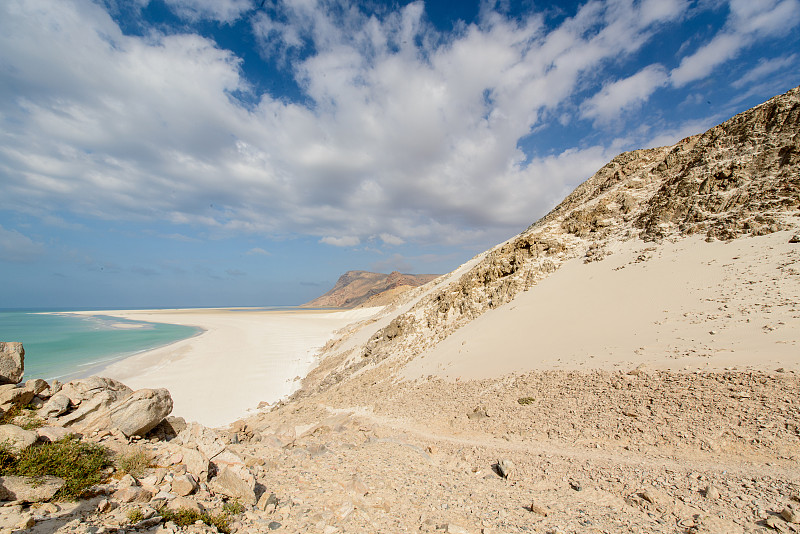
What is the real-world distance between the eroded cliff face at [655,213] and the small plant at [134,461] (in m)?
10.3

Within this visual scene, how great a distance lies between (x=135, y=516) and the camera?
3.58 m

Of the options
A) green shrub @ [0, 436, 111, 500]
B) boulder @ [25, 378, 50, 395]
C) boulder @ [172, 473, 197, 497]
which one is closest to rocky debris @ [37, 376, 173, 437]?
boulder @ [25, 378, 50, 395]

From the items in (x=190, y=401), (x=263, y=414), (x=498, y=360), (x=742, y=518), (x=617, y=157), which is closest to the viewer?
(x=742, y=518)

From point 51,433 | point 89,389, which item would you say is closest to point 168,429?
point 89,389

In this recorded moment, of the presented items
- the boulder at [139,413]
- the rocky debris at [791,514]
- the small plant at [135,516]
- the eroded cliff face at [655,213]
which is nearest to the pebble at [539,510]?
the rocky debris at [791,514]

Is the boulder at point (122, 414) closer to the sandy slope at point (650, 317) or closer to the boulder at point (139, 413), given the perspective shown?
the boulder at point (139, 413)

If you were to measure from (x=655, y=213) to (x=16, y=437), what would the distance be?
20043mm

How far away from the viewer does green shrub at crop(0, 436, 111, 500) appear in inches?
153

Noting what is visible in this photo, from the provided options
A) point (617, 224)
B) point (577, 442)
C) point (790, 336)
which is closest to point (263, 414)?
point (577, 442)

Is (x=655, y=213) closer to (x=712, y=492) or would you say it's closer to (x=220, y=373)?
(x=712, y=492)

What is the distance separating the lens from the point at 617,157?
75.7 feet

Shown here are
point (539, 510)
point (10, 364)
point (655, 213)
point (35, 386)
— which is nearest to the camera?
point (539, 510)

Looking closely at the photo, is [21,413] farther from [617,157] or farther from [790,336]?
[617,157]

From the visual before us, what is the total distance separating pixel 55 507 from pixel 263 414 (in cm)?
983
